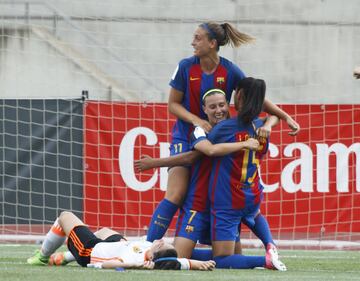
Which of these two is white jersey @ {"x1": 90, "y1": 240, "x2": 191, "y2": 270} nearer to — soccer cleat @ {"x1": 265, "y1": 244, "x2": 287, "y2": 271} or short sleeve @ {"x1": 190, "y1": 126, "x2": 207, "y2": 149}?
soccer cleat @ {"x1": 265, "y1": 244, "x2": 287, "y2": 271}

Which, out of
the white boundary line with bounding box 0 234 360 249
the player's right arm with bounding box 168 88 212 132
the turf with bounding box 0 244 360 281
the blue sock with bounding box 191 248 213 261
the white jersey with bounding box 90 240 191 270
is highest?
the player's right arm with bounding box 168 88 212 132

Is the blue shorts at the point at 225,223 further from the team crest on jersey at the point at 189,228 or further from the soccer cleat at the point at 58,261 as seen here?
the soccer cleat at the point at 58,261

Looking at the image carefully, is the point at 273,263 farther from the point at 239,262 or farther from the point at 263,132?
the point at 263,132

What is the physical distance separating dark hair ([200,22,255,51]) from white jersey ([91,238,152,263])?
1.73 meters

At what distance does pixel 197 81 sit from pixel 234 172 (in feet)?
2.45

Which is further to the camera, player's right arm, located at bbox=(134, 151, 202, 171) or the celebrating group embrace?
player's right arm, located at bbox=(134, 151, 202, 171)

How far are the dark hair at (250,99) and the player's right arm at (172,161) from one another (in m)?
0.44

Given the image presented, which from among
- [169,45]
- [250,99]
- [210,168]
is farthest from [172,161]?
[169,45]

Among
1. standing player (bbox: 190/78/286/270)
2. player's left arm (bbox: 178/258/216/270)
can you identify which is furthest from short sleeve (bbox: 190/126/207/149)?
player's left arm (bbox: 178/258/216/270)

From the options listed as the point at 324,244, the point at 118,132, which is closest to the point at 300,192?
the point at 324,244

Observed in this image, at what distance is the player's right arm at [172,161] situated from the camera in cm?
864

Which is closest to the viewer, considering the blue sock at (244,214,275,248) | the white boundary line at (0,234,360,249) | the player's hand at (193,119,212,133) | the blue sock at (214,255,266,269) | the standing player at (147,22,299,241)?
the blue sock at (214,255,266,269)

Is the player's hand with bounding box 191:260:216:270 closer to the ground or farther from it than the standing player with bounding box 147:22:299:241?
closer to the ground

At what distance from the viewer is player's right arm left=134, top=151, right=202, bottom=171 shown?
864 cm
